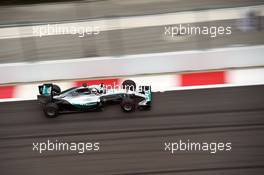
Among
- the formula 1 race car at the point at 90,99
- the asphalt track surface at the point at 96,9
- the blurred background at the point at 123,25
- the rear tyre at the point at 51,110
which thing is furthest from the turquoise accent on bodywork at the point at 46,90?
the asphalt track surface at the point at 96,9

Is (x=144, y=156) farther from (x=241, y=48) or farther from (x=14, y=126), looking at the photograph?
(x=241, y=48)

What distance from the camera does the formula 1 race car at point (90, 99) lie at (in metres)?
5.55

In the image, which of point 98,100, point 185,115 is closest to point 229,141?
point 185,115

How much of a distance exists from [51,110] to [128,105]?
2.97 ft

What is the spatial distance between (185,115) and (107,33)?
73.9 inches

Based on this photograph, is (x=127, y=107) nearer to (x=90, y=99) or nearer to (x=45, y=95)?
(x=90, y=99)

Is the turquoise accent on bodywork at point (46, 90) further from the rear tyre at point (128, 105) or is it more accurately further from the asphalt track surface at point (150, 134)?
the rear tyre at point (128, 105)

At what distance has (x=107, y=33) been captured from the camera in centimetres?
662

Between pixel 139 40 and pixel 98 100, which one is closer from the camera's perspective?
pixel 98 100

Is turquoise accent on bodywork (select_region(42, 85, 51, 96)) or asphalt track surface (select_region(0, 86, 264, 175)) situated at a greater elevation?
turquoise accent on bodywork (select_region(42, 85, 51, 96))

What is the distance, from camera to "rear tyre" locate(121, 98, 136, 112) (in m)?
5.47

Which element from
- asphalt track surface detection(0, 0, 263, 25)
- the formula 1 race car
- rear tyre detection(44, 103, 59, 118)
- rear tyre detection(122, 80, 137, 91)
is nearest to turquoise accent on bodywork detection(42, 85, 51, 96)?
the formula 1 race car

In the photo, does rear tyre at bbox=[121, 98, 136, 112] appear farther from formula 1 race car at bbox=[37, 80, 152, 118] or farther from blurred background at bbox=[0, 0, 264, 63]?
blurred background at bbox=[0, 0, 264, 63]

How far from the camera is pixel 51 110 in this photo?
5594 millimetres
